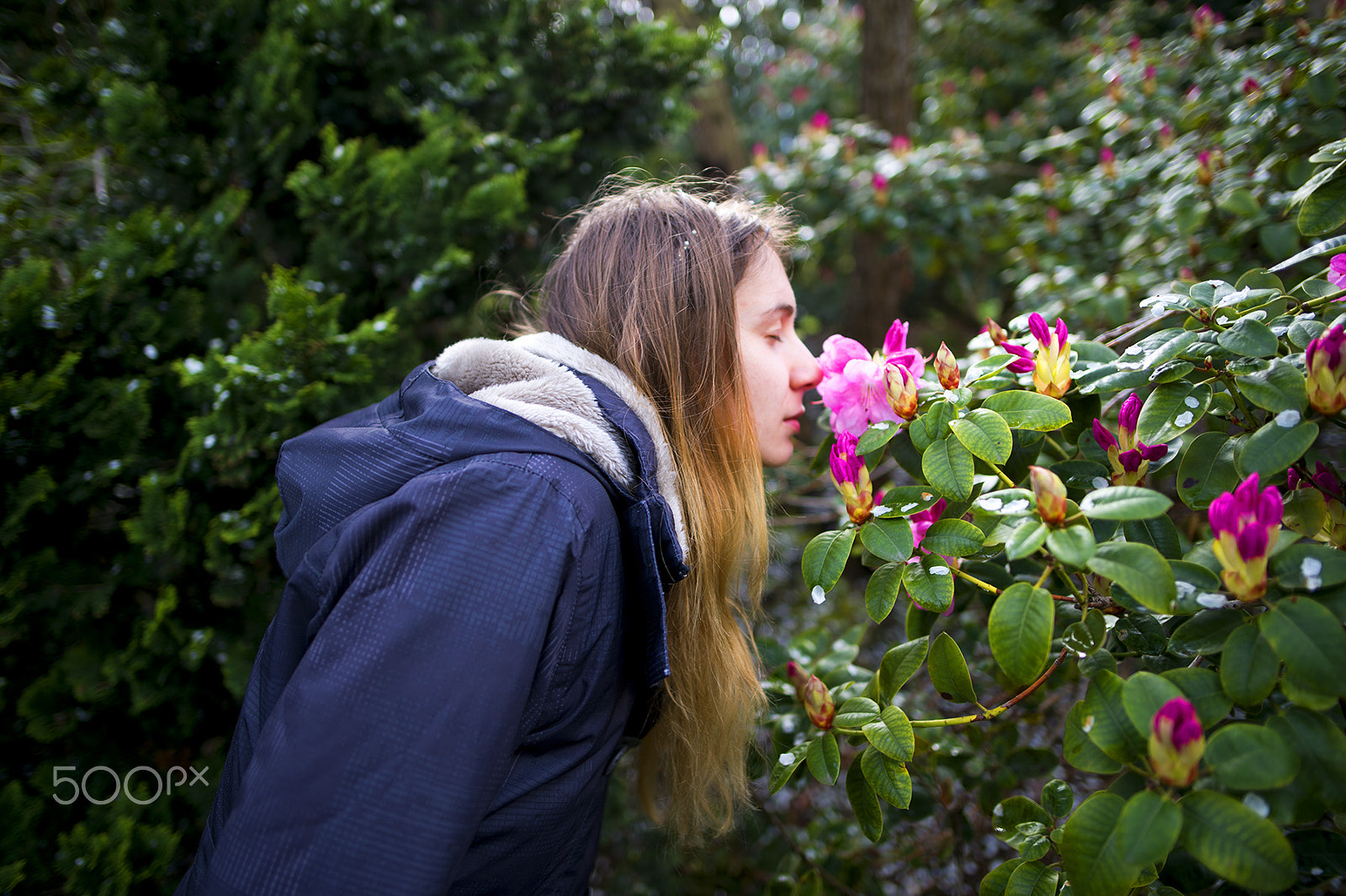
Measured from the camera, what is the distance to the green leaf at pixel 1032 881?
962 millimetres

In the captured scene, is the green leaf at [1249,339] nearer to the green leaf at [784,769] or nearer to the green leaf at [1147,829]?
the green leaf at [1147,829]

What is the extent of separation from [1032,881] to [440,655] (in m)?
0.88

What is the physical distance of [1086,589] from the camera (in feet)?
3.23

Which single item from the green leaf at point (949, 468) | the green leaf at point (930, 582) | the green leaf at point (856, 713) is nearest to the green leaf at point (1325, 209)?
the green leaf at point (949, 468)

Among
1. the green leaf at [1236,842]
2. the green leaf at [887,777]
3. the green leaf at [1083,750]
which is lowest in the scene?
the green leaf at [887,777]

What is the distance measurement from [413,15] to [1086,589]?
2616 millimetres

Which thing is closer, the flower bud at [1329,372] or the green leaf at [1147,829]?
the green leaf at [1147,829]

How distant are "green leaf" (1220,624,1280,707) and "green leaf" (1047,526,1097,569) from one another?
17cm

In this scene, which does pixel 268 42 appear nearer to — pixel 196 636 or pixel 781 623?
pixel 196 636

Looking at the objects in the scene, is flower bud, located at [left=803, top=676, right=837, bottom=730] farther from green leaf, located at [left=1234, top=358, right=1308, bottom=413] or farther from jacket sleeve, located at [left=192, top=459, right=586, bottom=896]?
green leaf, located at [left=1234, top=358, right=1308, bottom=413]

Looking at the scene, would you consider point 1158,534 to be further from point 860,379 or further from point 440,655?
point 440,655

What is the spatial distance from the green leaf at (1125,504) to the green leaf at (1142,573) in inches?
1.4

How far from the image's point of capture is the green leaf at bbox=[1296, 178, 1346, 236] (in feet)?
3.65

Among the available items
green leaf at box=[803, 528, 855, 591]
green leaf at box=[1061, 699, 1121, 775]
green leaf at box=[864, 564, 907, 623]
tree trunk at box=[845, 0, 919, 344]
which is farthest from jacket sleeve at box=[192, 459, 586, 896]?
tree trunk at box=[845, 0, 919, 344]
